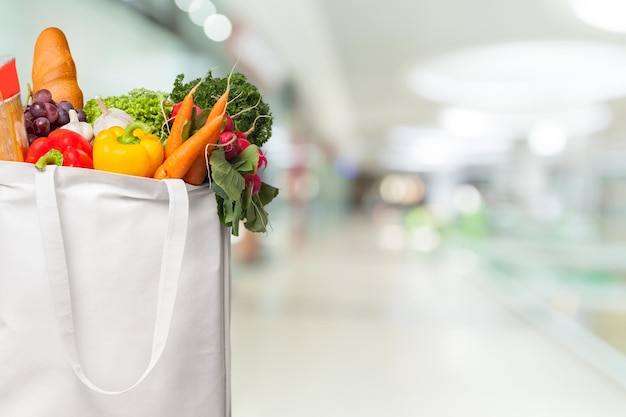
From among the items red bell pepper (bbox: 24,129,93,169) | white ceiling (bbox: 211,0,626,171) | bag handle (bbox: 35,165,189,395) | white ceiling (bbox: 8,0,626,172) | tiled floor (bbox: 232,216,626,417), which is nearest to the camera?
bag handle (bbox: 35,165,189,395)

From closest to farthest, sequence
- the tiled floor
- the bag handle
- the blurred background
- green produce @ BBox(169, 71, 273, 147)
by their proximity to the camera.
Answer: the bag handle
green produce @ BBox(169, 71, 273, 147)
the tiled floor
the blurred background

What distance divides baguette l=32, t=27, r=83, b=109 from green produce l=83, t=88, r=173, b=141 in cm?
8

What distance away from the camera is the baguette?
1.56m

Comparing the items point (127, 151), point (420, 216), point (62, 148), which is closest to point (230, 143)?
point (127, 151)

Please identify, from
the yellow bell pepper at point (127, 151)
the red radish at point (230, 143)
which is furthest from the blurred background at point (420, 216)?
the yellow bell pepper at point (127, 151)

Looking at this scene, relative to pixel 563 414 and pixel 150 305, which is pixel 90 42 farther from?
pixel 563 414

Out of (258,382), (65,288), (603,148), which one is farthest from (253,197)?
(603,148)

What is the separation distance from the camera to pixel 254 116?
1.63 meters

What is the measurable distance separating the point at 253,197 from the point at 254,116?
224 millimetres

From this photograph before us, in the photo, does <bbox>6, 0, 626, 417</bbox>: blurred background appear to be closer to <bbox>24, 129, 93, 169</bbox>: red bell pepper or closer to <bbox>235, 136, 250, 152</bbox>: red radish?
<bbox>235, 136, 250, 152</bbox>: red radish

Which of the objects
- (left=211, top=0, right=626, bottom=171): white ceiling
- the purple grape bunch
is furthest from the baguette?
(left=211, top=0, right=626, bottom=171): white ceiling

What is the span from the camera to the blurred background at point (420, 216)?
3.43 meters

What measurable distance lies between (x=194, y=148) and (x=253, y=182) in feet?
0.69

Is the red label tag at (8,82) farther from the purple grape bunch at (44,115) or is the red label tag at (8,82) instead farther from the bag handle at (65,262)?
the bag handle at (65,262)
